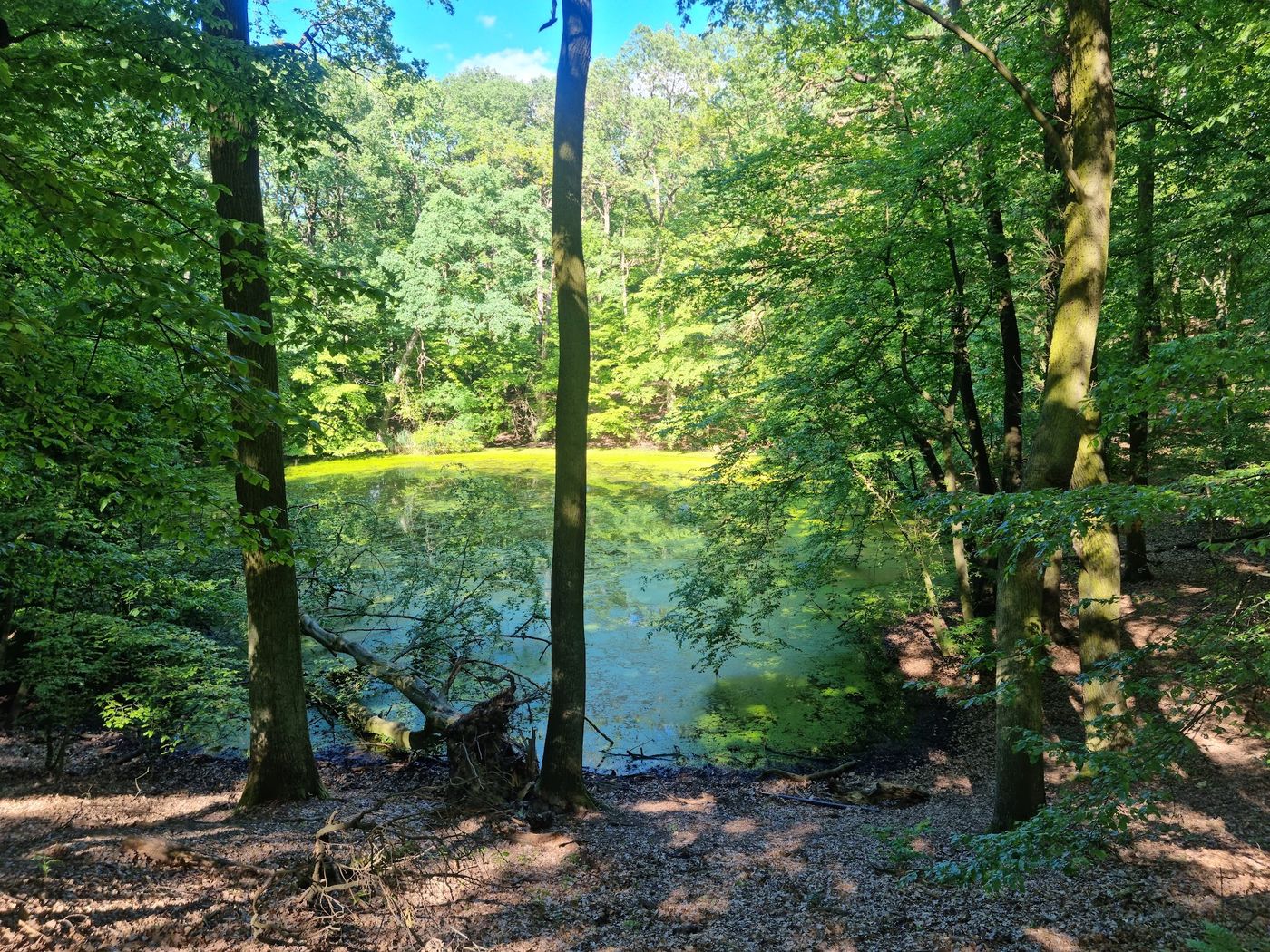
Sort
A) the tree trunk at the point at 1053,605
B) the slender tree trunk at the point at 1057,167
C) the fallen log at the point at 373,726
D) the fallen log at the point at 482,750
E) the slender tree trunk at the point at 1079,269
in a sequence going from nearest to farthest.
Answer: the slender tree trunk at the point at 1079,269, the slender tree trunk at the point at 1057,167, the fallen log at the point at 482,750, the fallen log at the point at 373,726, the tree trunk at the point at 1053,605

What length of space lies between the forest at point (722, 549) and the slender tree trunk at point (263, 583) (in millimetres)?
36

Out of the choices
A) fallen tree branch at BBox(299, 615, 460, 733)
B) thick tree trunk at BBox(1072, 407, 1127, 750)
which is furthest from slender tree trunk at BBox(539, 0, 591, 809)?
thick tree trunk at BBox(1072, 407, 1127, 750)

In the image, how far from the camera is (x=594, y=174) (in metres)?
35.2

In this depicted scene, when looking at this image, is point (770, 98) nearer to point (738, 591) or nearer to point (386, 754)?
point (738, 591)

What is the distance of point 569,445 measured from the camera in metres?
5.19

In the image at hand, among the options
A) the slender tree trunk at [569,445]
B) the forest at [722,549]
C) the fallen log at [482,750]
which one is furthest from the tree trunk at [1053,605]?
the fallen log at [482,750]

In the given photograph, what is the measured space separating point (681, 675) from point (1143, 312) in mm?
7031

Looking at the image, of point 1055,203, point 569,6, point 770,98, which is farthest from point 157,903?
point 770,98

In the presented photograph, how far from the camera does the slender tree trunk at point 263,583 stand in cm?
443

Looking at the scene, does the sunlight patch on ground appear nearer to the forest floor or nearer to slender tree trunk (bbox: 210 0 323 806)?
the forest floor

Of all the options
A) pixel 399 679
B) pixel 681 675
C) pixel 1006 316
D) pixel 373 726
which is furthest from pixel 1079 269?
pixel 373 726

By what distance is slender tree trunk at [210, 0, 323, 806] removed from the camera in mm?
4430

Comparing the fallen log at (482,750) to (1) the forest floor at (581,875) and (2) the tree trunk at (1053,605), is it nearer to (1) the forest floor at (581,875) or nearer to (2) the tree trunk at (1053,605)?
(1) the forest floor at (581,875)

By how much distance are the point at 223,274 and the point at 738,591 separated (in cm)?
676
